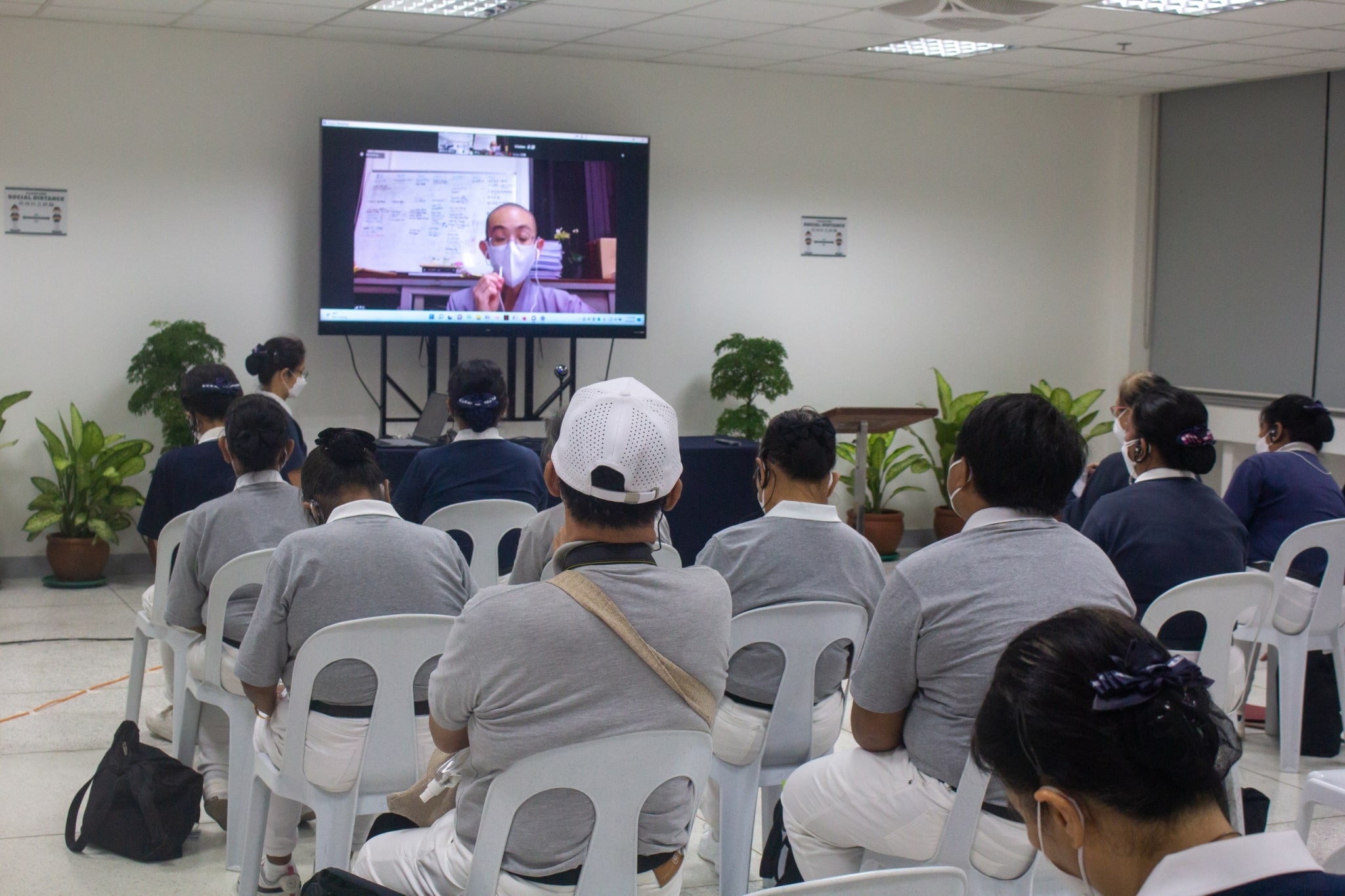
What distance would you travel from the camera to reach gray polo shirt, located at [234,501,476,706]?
2811mm

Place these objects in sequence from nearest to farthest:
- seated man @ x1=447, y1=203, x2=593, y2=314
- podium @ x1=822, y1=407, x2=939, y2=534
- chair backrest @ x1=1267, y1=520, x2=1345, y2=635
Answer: chair backrest @ x1=1267, y1=520, x2=1345, y2=635
podium @ x1=822, y1=407, x2=939, y2=534
seated man @ x1=447, y1=203, x2=593, y2=314

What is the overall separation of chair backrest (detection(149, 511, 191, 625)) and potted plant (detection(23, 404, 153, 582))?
2.99 meters

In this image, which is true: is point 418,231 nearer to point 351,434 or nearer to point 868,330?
point 868,330

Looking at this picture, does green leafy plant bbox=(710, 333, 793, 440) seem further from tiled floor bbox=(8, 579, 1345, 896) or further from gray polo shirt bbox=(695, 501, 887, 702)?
gray polo shirt bbox=(695, 501, 887, 702)

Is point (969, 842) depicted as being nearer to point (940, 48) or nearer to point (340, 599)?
point (340, 599)

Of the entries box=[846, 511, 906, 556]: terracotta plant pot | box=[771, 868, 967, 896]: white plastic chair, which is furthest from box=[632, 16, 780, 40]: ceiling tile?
box=[771, 868, 967, 896]: white plastic chair

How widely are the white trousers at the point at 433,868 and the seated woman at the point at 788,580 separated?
857mm

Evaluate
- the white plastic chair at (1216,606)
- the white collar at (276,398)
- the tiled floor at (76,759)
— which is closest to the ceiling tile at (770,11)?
the white collar at (276,398)

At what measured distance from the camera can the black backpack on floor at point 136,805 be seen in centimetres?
344

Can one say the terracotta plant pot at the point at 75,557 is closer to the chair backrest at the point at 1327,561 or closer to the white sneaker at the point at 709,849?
the white sneaker at the point at 709,849

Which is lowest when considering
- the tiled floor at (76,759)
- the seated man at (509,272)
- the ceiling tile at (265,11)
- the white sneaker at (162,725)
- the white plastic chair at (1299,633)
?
the tiled floor at (76,759)

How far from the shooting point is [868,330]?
343 inches

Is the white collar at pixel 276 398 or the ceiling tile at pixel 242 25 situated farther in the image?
the ceiling tile at pixel 242 25

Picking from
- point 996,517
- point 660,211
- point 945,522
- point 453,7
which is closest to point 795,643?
point 996,517
